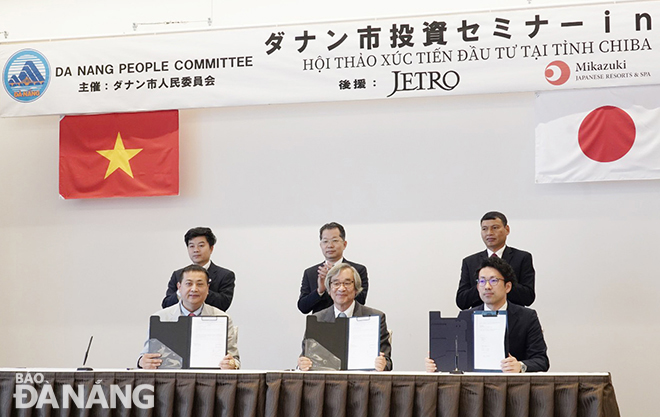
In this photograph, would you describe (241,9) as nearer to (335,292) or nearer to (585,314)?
(335,292)

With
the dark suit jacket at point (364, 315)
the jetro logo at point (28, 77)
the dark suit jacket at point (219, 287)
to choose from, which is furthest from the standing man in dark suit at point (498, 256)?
the jetro logo at point (28, 77)

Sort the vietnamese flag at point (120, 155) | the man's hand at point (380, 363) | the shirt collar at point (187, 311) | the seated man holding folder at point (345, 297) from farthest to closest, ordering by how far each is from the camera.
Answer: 1. the vietnamese flag at point (120, 155)
2. the shirt collar at point (187, 311)
3. the seated man holding folder at point (345, 297)
4. the man's hand at point (380, 363)

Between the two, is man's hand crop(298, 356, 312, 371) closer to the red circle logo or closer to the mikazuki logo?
the mikazuki logo

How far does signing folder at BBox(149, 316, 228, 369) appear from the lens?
11.1 feet

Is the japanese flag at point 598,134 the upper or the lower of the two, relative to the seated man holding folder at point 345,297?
upper

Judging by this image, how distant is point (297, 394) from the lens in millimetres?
3062

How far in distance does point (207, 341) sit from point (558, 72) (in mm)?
2521

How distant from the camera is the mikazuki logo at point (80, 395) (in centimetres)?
313

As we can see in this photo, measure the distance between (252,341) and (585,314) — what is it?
2.10 m

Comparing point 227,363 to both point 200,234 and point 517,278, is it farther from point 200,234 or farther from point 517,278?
point 517,278

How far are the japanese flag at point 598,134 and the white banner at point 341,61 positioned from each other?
278mm

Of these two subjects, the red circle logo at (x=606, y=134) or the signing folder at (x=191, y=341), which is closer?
the signing folder at (x=191, y=341)

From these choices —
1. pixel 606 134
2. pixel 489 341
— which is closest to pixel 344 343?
pixel 489 341

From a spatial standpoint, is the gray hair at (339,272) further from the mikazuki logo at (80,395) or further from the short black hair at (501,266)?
the mikazuki logo at (80,395)
